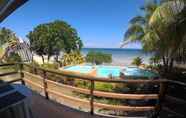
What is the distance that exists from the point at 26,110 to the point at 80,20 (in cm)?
4719

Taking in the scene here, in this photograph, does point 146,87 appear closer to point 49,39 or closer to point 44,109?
point 44,109

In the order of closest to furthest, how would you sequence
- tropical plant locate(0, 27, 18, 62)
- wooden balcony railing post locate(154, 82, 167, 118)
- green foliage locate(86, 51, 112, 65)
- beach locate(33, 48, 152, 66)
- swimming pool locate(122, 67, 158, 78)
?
wooden balcony railing post locate(154, 82, 167, 118) < swimming pool locate(122, 67, 158, 78) < beach locate(33, 48, 152, 66) < tropical plant locate(0, 27, 18, 62) < green foliage locate(86, 51, 112, 65)

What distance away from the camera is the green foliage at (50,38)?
26.6 m

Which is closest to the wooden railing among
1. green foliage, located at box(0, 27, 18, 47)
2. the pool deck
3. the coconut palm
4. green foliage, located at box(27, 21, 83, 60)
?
the pool deck

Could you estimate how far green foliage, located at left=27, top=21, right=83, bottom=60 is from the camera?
2661 centimetres

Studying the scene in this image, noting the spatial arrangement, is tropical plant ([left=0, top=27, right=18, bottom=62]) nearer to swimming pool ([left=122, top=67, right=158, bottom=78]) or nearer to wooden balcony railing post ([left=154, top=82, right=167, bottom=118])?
swimming pool ([left=122, top=67, right=158, bottom=78])

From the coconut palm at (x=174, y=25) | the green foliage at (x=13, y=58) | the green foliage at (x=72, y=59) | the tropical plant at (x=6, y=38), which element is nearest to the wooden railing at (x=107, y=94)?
the coconut palm at (x=174, y=25)

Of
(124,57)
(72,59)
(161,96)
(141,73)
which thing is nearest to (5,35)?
(72,59)

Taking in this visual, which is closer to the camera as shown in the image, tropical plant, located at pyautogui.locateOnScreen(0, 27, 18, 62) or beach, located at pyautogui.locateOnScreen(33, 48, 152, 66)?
beach, located at pyautogui.locateOnScreen(33, 48, 152, 66)

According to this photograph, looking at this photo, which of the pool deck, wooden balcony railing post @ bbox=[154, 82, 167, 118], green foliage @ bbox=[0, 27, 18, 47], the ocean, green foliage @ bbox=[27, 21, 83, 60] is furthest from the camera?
green foliage @ bbox=[0, 27, 18, 47]

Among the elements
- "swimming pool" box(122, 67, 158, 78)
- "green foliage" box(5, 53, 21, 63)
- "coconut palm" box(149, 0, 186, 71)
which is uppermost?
Result: "coconut palm" box(149, 0, 186, 71)

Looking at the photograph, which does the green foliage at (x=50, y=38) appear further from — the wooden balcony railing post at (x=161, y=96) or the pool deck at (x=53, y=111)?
the wooden balcony railing post at (x=161, y=96)

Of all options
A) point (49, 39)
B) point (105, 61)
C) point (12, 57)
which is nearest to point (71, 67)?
point (12, 57)

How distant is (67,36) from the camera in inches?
1085
